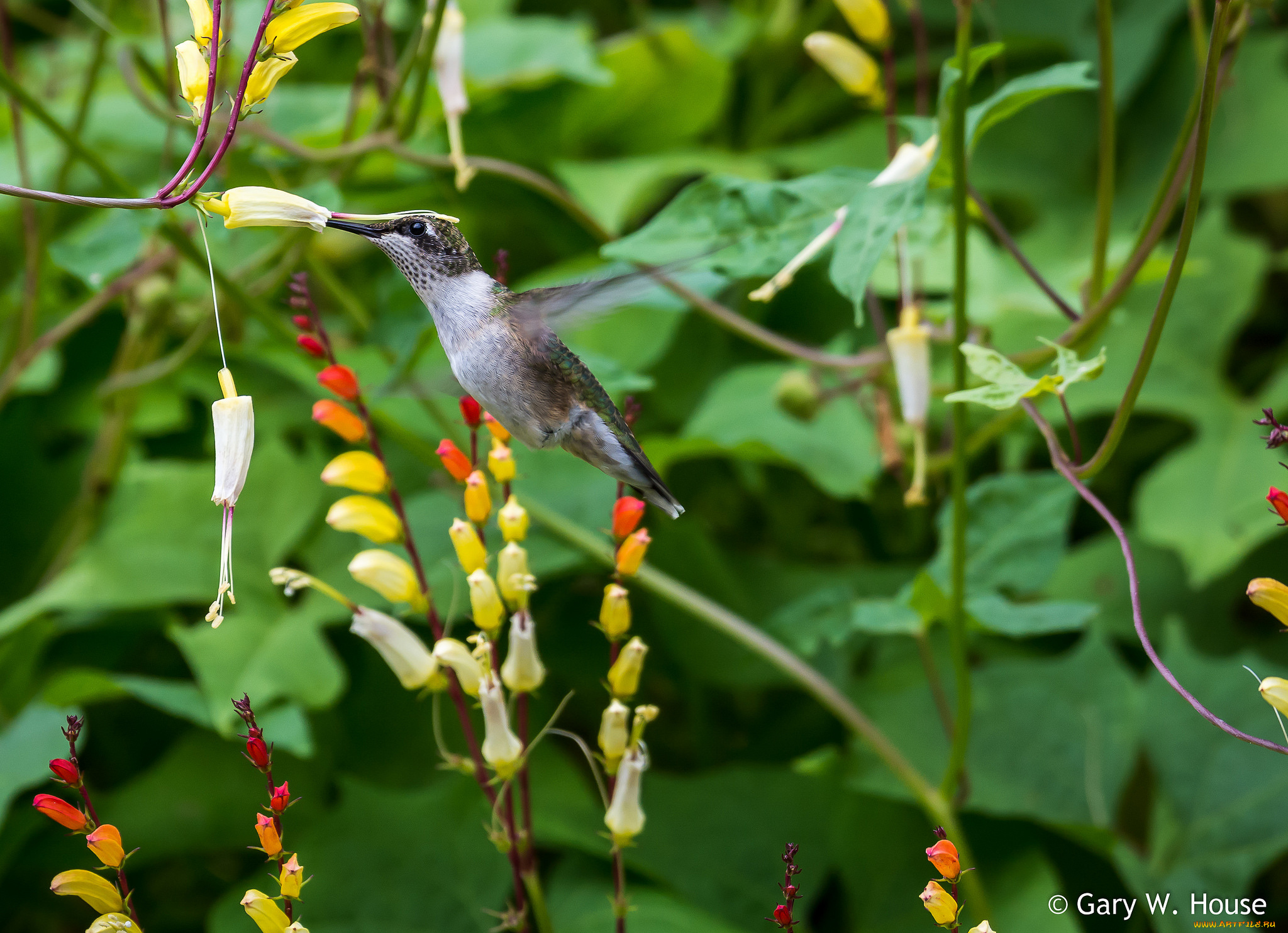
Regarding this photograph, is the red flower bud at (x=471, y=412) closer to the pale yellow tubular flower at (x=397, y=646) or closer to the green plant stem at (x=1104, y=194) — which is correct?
the pale yellow tubular flower at (x=397, y=646)

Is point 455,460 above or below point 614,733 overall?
above

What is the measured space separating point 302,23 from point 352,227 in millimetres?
96

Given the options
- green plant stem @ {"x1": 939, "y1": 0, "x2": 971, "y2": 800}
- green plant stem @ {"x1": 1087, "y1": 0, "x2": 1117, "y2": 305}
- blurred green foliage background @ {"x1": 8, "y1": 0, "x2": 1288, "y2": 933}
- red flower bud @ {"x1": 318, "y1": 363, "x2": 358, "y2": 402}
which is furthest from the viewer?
blurred green foliage background @ {"x1": 8, "y1": 0, "x2": 1288, "y2": 933}

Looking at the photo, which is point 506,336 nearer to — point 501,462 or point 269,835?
point 501,462

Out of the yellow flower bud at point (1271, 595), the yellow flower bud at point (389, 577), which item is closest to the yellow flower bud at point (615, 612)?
the yellow flower bud at point (389, 577)

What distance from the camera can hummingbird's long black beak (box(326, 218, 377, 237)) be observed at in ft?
1.66

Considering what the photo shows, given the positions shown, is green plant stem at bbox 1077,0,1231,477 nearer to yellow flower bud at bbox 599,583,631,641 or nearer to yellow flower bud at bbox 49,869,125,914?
yellow flower bud at bbox 599,583,631,641

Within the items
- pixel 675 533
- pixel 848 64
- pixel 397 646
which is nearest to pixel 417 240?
pixel 397 646

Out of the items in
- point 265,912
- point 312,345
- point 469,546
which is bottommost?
point 265,912

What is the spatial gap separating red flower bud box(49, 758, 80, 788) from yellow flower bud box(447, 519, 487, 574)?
21 cm

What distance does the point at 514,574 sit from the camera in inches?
24.7

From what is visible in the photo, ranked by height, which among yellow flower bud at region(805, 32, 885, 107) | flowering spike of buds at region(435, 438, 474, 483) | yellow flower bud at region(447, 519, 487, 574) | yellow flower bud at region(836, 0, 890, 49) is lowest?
yellow flower bud at region(447, 519, 487, 574)

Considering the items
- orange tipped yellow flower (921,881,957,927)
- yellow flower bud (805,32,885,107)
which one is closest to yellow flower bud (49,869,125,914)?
orange tipped yellow flower (921,881,957,927)

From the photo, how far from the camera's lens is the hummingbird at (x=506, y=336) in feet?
1.75
